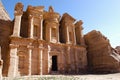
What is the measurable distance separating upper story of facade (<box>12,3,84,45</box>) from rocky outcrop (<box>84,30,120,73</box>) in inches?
86.3

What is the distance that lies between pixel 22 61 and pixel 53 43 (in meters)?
5.88

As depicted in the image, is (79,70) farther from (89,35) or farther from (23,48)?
(23,48)

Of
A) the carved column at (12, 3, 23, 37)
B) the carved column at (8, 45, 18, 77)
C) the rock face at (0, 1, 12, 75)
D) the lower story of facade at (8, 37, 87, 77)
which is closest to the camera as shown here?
the carved column at (8, 45, 18, 77)

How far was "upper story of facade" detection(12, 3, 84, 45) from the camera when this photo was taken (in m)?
21.6

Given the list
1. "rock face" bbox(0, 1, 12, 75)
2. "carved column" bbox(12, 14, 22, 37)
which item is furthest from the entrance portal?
"rock face" bbox(0, 1, 12, 75)

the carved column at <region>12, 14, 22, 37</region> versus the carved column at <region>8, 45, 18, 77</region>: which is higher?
the carved column at <region>12, 14, 22, 37</region>

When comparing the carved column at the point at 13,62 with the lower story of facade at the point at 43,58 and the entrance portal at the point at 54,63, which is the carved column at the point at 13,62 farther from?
the entrance portal at the point at 54,63

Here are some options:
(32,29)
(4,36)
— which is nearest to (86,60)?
(32,29)

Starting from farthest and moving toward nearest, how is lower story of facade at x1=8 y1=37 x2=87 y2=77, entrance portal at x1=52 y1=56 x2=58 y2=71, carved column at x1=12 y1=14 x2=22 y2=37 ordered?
entrance portal at x1=52 y1=56 x2=58 y2=71 → carved column at x1=12 y1=14 x2=22 y2=37 → lower story of facade at x1=8 y1=37 x2=87 y2=77

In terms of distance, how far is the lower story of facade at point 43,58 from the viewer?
62.6 ft

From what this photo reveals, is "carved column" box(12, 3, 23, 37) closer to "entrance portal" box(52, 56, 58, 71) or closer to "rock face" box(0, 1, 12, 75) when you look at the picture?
"rock face" box(0, 1, 12, 75)

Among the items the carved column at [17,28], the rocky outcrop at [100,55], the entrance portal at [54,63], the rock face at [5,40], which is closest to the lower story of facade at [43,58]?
the entrance portal at [54,63]

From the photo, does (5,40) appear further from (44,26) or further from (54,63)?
(54,63)

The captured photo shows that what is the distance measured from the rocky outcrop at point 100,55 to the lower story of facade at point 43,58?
69.5 inches
